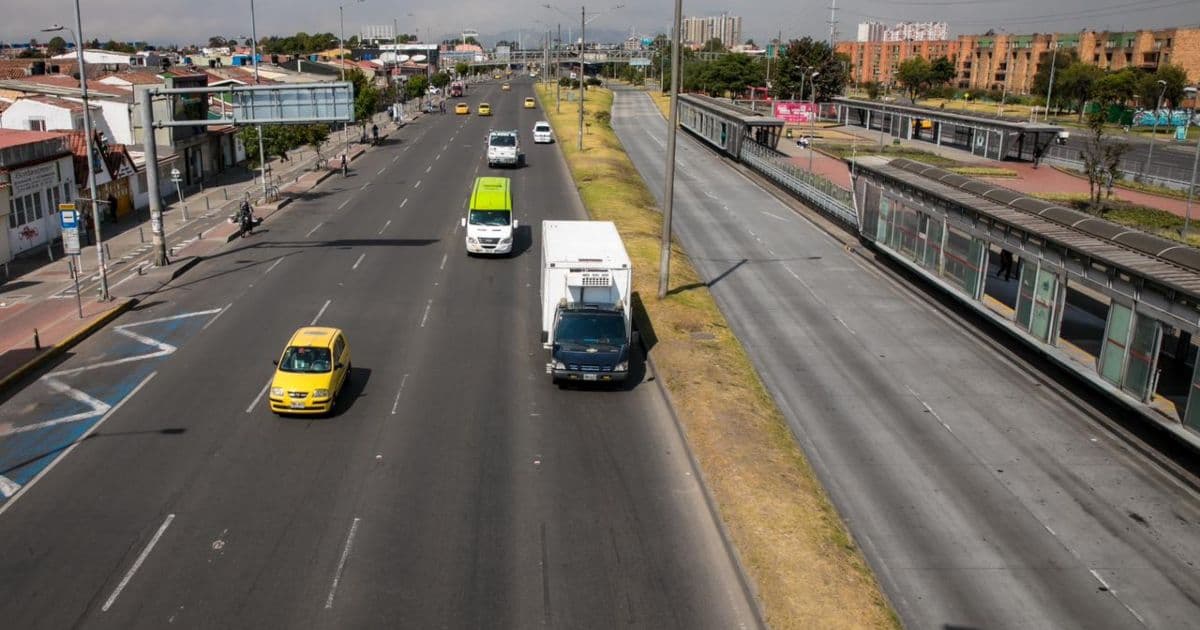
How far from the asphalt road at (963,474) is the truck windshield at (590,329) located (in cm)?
444

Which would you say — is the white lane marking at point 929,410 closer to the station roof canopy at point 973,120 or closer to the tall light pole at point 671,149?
the tall light pole at point 671,149

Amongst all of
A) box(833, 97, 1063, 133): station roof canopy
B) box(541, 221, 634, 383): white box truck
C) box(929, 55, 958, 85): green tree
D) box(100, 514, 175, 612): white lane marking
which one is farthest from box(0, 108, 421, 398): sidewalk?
box(929, 55, 958, 85): green tree

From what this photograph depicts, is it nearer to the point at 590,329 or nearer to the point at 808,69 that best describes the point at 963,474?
the point at 590,329

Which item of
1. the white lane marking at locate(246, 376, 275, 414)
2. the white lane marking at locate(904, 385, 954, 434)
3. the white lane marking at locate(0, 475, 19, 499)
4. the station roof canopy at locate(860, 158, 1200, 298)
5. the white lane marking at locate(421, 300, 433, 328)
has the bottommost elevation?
the white lane marking at locate(0, 475, 19, 499)

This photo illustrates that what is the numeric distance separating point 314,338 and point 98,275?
58.6 feet

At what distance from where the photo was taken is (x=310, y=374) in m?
20.8

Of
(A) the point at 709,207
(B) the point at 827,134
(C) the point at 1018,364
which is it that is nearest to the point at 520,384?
(C) the point at 1018,364

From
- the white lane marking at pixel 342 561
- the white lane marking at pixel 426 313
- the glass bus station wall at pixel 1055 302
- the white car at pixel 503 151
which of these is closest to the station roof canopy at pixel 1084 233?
the glass bus station wall at pixel 1055 302

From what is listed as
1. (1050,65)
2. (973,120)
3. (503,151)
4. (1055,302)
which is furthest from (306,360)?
(1050,65)

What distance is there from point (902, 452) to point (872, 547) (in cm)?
433

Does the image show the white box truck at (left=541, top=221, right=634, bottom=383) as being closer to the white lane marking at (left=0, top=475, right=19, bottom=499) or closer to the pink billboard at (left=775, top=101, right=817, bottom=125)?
the white lane marking at (left=0, top=475, right=19, bottom=499)

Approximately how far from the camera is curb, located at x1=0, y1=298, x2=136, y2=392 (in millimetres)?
22995

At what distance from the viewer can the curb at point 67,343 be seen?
75.4 ft

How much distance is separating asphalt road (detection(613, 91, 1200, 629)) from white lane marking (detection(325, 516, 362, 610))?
8552 mm
